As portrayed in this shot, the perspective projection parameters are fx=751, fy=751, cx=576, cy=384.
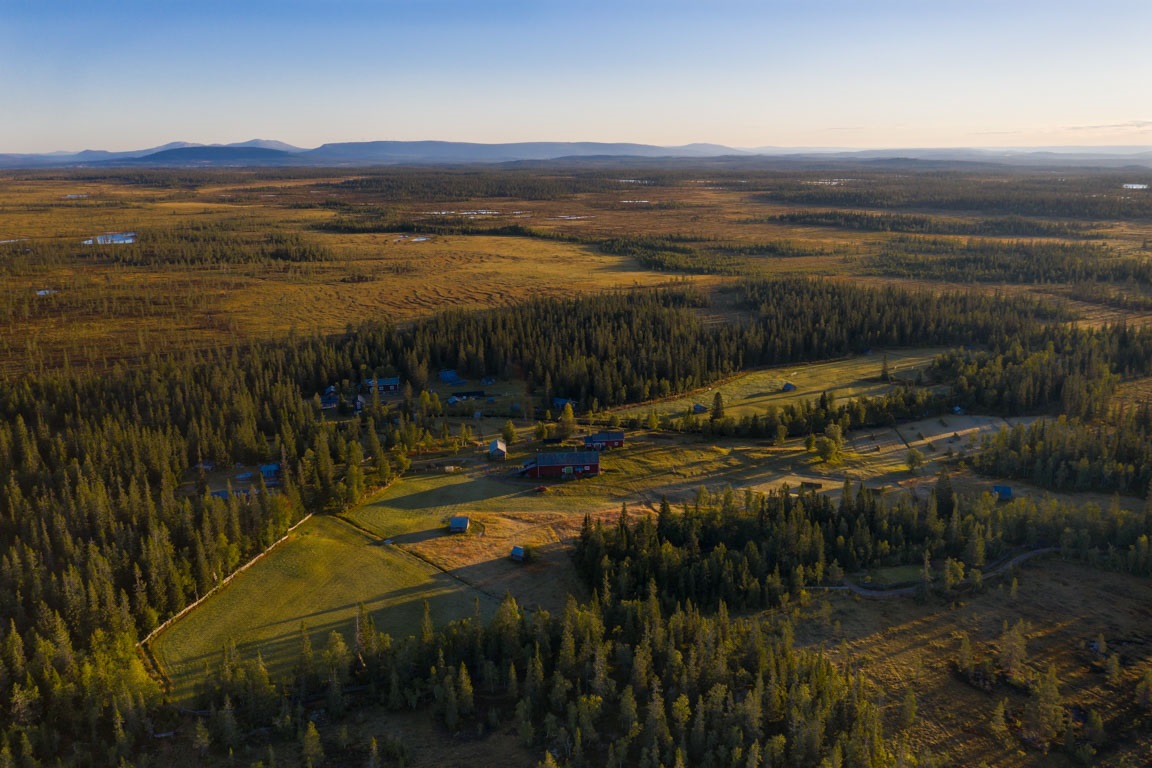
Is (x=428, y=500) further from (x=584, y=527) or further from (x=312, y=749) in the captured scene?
(x=312, y=749)

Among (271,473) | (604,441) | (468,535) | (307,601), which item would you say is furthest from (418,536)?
(604,441)

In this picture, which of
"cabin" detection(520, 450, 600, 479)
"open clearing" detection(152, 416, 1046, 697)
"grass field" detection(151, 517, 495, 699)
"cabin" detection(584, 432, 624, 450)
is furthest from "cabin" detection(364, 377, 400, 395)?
"grass field" detection(151, 517, 495, 699)

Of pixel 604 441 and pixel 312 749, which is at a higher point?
pixel 604 441

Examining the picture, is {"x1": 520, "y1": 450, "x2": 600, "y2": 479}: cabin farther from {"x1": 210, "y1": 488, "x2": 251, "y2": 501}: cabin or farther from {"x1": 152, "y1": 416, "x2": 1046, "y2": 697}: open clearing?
{"x1": 210, "y1": 488, "x2": 251, "y2": 501}: cabin

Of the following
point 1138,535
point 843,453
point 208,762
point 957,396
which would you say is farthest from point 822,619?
point 957,396

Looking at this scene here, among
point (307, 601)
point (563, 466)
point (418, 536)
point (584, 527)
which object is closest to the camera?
point (307, 601)

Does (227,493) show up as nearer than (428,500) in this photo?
Yes

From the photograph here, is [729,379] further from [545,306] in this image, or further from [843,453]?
[545,306]
